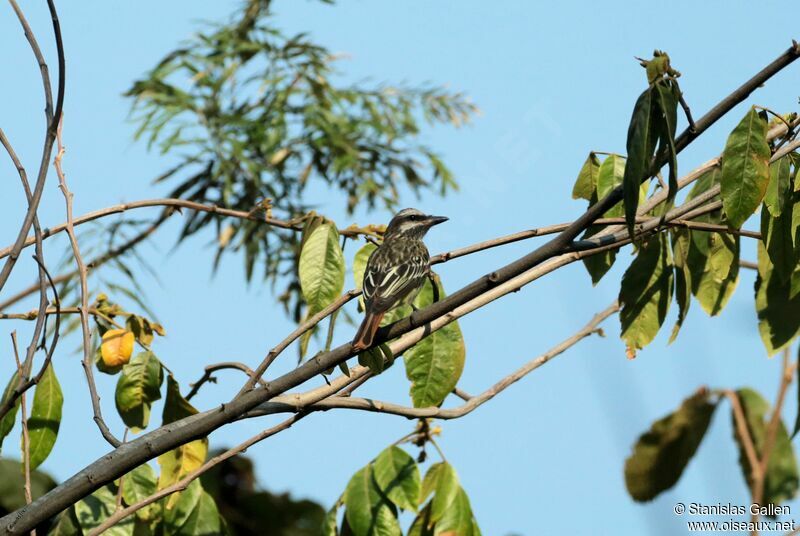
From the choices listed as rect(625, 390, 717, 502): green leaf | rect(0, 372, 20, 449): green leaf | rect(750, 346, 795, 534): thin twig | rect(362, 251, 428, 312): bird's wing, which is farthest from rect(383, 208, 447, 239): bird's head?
rect(750, 346, 795, 534): thin twig

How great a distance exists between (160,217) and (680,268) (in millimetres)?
6351

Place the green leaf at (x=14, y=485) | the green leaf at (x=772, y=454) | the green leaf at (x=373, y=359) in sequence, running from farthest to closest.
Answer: the green leaf at (x=14, y=485)
the green leaf at (x=373, y=359)
the green leaf at (x=772, y=454)

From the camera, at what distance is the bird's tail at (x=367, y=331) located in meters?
3.59

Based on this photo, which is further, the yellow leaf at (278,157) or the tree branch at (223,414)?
the yellow leaf at (278,157)

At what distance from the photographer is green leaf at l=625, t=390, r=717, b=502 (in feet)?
6.87

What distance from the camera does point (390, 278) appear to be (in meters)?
4.86

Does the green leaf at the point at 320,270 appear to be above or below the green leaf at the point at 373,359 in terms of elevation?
above

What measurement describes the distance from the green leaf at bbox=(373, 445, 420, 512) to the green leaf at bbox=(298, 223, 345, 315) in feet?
2.64

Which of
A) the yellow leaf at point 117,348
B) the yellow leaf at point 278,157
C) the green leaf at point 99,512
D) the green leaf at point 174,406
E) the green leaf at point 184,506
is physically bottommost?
the green leaf at point 184,506

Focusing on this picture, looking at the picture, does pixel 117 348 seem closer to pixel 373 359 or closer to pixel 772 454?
pixel 373 359

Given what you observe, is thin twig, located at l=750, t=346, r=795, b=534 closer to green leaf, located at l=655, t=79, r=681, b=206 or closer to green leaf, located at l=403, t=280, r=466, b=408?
green leaf, located at l=655, t=79, r=681, b=206

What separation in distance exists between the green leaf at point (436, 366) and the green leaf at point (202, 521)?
1.00 metres

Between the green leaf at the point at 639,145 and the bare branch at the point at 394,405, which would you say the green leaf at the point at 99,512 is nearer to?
the bare branch at the point at 394,405

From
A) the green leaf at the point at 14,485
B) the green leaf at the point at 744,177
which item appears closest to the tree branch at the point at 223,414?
the green leaf at the point at 744,177
